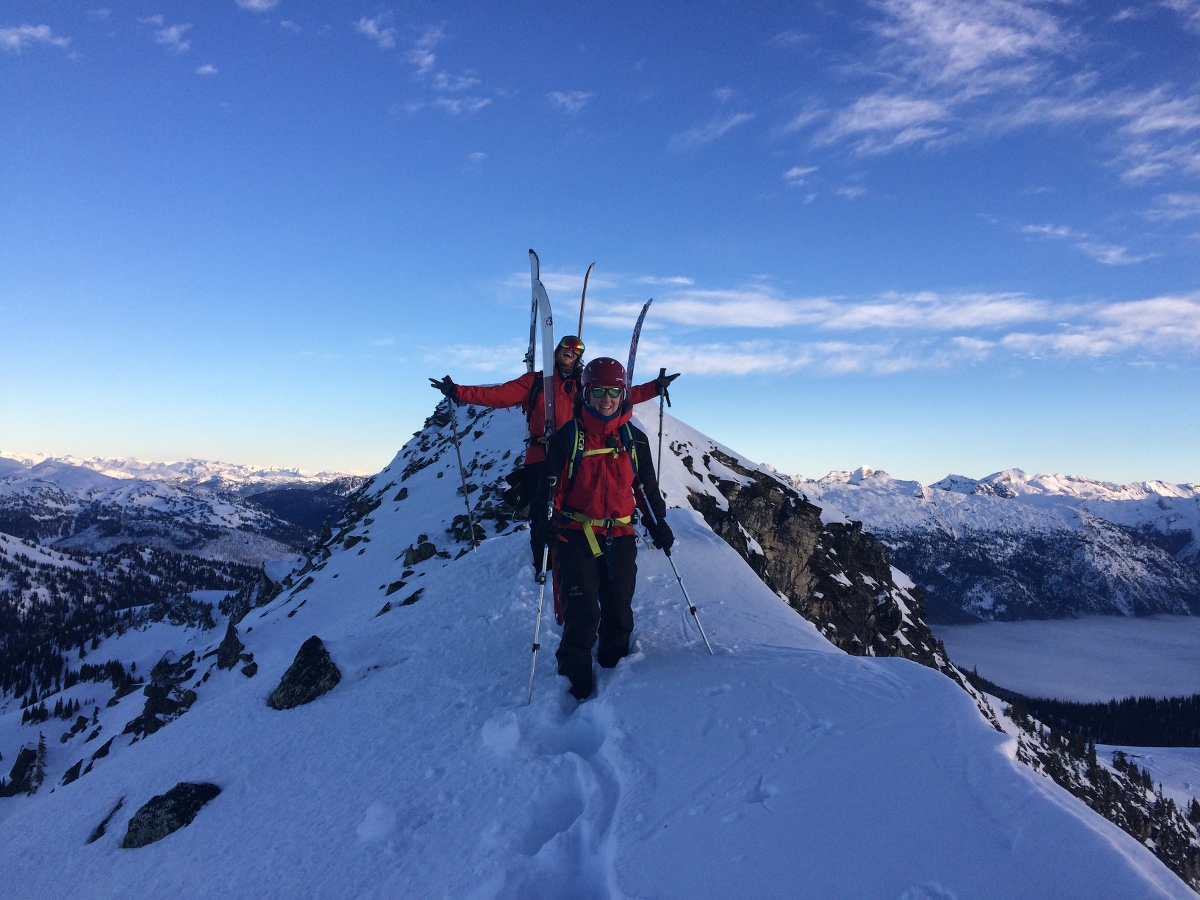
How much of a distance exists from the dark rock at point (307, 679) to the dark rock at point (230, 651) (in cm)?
955

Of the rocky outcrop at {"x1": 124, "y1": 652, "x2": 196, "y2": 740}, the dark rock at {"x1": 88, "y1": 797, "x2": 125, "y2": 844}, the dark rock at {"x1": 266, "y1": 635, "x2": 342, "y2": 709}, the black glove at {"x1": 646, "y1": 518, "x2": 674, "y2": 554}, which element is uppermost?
the black glove at {"x1": 646, "y1": 518, "x2": 674, "y2": 554}

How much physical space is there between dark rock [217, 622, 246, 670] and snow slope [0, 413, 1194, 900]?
24.1 ft

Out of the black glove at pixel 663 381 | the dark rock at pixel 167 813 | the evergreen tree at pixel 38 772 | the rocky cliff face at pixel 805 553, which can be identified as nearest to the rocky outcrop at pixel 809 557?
the rocky cliff face at pixel 805 553

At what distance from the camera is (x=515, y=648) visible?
8719 millimetres

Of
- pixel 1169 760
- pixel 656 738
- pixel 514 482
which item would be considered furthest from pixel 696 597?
pixel 1169 760

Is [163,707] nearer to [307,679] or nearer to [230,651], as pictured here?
[230,651]

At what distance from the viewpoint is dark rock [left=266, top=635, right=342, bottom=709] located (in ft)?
28.0

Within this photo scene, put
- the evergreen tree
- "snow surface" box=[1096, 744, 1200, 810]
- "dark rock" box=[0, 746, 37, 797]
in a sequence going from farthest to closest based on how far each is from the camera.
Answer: "snow surface" box=[1096, 744, 1200, 810] < the evergreen tree < "dark rock" box=[0, 746, 37, 797]

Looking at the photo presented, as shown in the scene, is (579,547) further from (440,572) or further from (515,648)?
(440,572)

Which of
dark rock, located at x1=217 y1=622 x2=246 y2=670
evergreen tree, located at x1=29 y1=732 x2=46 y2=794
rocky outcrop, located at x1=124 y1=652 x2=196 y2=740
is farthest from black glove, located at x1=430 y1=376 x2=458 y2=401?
evergreen tree, located at x1=29 y1=732 x2=46 y2=794

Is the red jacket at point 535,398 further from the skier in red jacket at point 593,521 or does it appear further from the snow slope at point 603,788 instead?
the snow slope at point 603,788

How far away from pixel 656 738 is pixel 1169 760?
16212cm

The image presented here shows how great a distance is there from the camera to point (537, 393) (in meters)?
9.69

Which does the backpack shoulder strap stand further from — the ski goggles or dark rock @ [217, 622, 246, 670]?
dark rock @ [217, 622, 246, 670]
